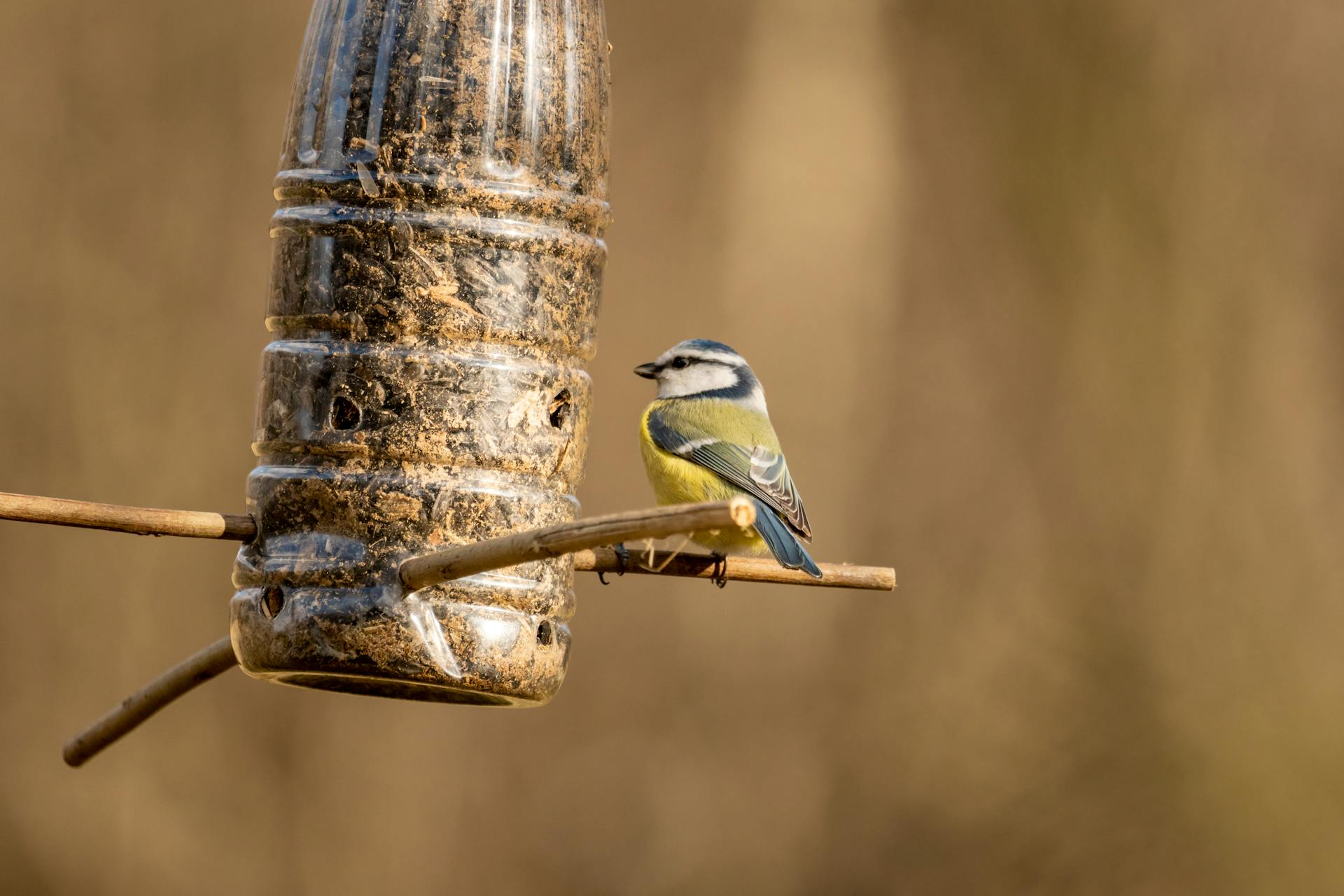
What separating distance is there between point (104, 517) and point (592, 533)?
808mm

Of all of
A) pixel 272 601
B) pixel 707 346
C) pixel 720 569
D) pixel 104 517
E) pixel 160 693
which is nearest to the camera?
pixel 104 517

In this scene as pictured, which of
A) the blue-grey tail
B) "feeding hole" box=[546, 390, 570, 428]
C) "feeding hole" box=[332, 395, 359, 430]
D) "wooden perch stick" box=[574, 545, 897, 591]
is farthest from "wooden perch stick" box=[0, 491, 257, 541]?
the blue-grey tail

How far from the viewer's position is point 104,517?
8.44 feet

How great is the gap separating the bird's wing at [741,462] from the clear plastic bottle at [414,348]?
1.06 meters

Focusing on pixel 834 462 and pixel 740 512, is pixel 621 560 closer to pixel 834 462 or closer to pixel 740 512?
pixel 740 512

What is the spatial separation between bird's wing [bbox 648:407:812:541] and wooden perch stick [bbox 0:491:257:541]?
155 cm

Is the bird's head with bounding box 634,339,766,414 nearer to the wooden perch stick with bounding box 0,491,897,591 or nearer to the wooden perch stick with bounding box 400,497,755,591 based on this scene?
the wooden perch stick with bounding box 0,491,897,591

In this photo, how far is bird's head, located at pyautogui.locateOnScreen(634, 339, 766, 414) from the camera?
446cm

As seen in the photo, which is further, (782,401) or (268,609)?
(782,401)

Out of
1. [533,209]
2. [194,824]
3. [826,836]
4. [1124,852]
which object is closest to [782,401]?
[826,836]

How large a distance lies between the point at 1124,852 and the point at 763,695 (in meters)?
1.39

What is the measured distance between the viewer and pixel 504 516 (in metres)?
3.01

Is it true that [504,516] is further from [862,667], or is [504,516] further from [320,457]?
[862,667]

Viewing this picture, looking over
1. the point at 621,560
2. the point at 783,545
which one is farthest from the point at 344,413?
the point at 783,545
